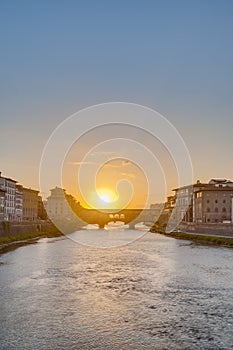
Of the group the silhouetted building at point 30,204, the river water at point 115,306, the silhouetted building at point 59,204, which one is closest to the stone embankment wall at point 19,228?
the silhouetted building at point 30,204

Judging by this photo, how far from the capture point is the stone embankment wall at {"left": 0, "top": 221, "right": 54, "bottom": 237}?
56.6m

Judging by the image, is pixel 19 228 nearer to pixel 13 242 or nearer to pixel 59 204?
pixel 13 242

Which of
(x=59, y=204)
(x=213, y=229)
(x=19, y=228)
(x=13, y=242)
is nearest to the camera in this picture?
(x=13, y=242)

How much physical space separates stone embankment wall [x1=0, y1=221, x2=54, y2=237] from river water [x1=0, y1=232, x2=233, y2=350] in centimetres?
2391

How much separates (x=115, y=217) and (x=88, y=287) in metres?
98.1

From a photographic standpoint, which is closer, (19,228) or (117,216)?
(19,228)

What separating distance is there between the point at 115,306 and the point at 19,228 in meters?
48.8

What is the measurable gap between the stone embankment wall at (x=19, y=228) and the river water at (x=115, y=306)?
23909 millimetres

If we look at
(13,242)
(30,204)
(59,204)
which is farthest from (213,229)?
(59,204)

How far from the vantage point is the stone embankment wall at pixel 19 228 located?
186 feet

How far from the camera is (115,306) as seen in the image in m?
19.6

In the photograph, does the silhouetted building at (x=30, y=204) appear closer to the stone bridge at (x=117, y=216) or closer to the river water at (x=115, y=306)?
the stone bridge at (x=117, y=216)

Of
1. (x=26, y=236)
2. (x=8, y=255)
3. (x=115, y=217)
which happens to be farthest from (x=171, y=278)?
(x=115, y=217)

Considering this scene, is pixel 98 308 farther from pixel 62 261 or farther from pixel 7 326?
pixel 62 261
